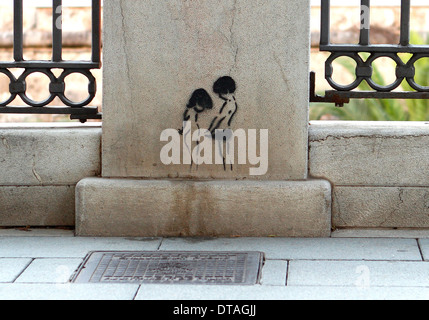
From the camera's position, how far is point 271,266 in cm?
432

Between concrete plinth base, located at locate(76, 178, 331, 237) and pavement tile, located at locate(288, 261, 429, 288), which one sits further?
concrete plinth base, located at locate(76, 178, 331, 237)

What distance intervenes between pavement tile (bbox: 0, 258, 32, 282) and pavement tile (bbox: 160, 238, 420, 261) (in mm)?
854

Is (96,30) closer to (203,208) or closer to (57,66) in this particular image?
(57,66)

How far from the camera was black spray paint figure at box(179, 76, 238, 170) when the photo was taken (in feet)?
16.5

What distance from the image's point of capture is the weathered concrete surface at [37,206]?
5.21 m

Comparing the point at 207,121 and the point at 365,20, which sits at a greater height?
the point at 365,20

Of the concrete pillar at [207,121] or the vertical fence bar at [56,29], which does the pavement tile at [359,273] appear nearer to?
the concrete pillar at [207,121]

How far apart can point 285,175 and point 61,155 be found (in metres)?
1.52

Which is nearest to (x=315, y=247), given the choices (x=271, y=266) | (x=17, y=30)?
(x=271, y=266)

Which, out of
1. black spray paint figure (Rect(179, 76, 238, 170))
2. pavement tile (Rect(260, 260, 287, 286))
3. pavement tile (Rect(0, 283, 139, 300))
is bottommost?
pavement tile (Rect(0, 283, 139, 300))

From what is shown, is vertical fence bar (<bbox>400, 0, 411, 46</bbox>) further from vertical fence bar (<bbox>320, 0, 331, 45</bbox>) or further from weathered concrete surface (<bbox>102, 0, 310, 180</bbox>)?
weathered concrete surface (<bbox>102, 0, 310, 180</bbox>)

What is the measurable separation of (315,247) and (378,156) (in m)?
0.80

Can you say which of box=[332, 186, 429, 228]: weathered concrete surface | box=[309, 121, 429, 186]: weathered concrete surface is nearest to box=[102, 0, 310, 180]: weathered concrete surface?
box=[309, 121, 429, 186]: weathered concrete surface
